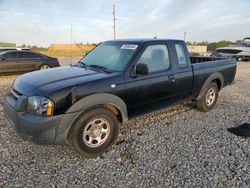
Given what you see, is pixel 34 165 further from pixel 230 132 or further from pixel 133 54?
pixel 230 132

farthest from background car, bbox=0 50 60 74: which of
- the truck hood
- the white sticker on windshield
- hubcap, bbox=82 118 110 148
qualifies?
hubcap, bbox=82 118 110 148

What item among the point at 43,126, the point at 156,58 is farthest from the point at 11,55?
the point at 43,126

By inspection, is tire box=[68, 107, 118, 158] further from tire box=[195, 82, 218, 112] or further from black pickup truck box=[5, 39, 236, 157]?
tire box=[195, 82, 218, 112]

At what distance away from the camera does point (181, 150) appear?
4027 mm

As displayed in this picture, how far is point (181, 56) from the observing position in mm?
5152

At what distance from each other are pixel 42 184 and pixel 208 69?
450cm

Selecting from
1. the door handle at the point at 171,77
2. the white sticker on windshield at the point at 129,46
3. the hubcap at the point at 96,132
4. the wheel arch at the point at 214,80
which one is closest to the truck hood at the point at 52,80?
the hubcap at the point at 96,132

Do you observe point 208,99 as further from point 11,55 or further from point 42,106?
point 11,55

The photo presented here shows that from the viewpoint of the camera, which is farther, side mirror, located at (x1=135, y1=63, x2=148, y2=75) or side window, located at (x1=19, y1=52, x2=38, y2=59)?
side window, located at (x1=19, y1=52, x2=38, y2=59)

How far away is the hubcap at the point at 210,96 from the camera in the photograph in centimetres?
614

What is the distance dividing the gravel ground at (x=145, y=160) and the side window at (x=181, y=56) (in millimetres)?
1289

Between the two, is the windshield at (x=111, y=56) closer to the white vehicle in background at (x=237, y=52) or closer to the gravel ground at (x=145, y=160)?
the gravel ground at (x=145, y=160)

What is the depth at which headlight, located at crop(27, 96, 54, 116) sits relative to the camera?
3285 mm

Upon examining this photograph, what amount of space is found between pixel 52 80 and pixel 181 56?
110 inches
